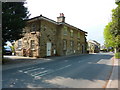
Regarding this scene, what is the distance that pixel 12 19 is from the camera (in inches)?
449

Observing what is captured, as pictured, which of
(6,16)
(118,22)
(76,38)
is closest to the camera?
(6,16)

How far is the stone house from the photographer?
1886 centimetres

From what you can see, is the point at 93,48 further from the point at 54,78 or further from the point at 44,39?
the point at 54,78

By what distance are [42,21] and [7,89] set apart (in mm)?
15135

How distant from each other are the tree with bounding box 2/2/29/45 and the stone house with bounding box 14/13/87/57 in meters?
5.82

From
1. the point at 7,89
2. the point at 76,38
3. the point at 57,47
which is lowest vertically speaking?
the point at 7,89

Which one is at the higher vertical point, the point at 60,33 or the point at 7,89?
the point at 60,33

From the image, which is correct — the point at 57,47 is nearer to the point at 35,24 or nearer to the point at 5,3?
the point at 35,24

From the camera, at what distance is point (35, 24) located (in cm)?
1966

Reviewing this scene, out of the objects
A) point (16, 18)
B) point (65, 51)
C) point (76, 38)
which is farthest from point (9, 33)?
point (76, 38)

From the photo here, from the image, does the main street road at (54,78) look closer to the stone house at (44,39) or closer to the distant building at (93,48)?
the stone house at (44,39)

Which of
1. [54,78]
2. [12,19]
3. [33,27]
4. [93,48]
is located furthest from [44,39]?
[93,48]

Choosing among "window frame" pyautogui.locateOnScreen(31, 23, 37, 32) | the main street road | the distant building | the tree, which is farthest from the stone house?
the distant building

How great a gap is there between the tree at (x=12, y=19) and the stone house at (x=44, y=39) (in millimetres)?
5817
